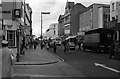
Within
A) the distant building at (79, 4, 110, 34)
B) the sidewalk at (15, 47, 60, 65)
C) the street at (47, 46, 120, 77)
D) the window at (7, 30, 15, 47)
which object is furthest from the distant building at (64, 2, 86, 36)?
the window at (7, 30, 15, 47)

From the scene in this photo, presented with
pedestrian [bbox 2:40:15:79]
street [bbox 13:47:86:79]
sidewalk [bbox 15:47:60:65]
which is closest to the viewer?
pedestrian [bbox 2:40:15:79]

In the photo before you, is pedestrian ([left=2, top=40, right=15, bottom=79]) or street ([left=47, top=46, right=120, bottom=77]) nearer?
pedestrian ([left=2, top=40, right=15, bottom=79])

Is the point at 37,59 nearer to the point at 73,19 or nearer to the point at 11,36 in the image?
the point at 11,36

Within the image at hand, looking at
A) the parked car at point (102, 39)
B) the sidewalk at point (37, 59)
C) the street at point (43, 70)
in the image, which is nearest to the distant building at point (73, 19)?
the parked car at point (102, 39)

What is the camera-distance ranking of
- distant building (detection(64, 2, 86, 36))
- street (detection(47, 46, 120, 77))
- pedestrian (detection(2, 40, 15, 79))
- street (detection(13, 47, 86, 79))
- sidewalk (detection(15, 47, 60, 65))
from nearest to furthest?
pedestrian (detection(2, 40, 15, 79))
street (detection(13, 47, 86, 79))
street (detection(47, 46, 120, 77))
sidewalk (detection(15, 47, 60, 65))
distant building (detection(64, 2, 86, 36))

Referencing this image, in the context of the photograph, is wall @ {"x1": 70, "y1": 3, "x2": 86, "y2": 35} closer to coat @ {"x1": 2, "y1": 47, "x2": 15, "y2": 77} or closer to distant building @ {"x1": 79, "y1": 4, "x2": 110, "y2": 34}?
distant building @ {"x1": 79, "y1": 4, "x2": 110, "y2": 34}

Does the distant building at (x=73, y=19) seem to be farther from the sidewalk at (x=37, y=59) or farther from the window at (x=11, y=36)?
the window at (x=11, y=36)

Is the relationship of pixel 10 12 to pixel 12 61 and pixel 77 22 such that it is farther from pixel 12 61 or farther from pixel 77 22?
pixel 77 22

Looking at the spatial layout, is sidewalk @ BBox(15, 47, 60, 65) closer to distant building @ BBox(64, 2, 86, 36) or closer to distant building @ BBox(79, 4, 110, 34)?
distant building @ BBox(79, 4, 110, 34)

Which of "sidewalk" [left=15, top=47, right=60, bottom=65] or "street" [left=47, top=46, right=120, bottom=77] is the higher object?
"sidewalk" [left=15, top=47, right=60, bottom=65]

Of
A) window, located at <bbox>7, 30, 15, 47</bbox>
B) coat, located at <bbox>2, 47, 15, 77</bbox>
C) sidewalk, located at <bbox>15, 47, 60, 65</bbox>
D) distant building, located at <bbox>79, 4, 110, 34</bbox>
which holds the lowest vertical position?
sidewalk, located at <bbox>15, 47, 60, 65</bbox>

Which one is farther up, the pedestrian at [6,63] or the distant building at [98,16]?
the distant building at [98,16]

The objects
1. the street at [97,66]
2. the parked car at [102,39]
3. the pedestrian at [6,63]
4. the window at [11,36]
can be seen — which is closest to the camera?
the pedestrian at [6,63]

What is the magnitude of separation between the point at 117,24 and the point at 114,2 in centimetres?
833
